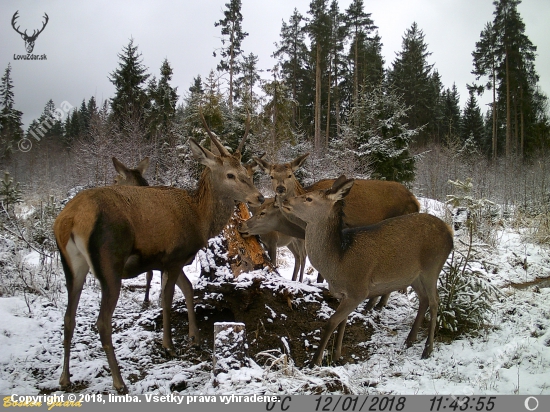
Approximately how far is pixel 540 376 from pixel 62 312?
6.67 metres

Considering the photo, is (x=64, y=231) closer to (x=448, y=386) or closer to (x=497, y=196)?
(x=448, y=386)

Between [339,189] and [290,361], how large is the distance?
243 centimetres

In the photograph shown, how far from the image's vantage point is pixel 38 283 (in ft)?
23.8

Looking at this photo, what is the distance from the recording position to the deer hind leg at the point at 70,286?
171 inches

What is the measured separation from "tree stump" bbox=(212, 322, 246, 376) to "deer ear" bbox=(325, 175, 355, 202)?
2413mm

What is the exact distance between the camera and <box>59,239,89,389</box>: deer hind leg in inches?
171

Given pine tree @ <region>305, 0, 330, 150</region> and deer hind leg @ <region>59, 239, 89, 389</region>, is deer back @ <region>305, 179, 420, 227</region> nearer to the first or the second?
deer hind leg @ <region>59, 239, 89, 389</region>

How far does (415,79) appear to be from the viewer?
41.5m


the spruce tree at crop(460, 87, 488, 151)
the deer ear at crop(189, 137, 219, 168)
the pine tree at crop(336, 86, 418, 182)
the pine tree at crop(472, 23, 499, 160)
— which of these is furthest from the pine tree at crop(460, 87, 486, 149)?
the deer ear at crop(189, 137, 219, 168)

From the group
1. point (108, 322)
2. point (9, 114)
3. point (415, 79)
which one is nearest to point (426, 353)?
point (108, 322)

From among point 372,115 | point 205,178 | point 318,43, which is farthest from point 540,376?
point 318,43

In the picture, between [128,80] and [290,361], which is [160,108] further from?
[290,361]

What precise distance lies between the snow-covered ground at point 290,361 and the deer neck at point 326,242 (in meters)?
1.13

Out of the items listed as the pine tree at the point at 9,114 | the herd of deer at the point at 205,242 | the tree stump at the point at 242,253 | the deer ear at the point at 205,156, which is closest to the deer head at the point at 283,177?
the tree stump at the point at 242,253
